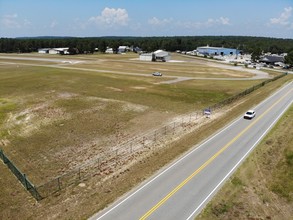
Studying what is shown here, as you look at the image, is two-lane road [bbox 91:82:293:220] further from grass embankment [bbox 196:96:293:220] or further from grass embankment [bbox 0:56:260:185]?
grass embankment [bbox 0:56:260:185]

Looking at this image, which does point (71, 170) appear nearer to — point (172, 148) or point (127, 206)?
point (127, 206)

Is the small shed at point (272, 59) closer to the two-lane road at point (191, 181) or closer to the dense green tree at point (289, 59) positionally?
the dense green tree at point (289, 59)

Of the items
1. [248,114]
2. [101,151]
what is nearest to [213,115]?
[248,114]

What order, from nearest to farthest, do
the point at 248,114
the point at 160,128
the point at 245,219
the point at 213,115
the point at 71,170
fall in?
the point at 245,219 → the point at 71,170 → the point at 160,128 → the point at 248,114 → the point at 213,115

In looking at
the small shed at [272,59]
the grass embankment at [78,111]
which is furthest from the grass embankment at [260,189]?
the small shed at [272,59]

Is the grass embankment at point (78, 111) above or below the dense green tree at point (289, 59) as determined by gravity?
below

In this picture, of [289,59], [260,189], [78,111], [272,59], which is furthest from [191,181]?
[272,59]

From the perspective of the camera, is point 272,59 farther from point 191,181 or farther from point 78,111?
point 191,181
